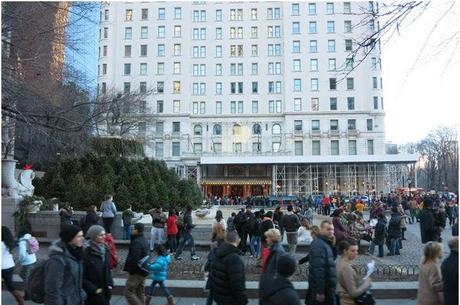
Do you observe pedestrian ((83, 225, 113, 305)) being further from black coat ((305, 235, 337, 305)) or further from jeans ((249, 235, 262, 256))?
jeans ((249, 235, 262, 256))

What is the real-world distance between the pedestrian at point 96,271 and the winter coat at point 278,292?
2246 mm

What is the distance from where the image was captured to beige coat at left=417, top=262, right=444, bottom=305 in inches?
216

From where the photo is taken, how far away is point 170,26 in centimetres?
7281

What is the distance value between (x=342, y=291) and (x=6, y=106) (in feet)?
38.1

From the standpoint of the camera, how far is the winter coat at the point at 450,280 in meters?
5.13

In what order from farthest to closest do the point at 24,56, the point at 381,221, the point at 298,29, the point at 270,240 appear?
the point at 298,29 → the point at 381,221 → the point at 24,56 → the point at 270,240

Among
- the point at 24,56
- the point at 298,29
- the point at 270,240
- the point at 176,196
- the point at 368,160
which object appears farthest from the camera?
the point at 298,29

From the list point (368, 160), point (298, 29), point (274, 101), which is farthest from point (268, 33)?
point (368, 160)

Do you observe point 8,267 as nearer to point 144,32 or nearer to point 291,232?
point 291,232

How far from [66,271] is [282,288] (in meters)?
2.50

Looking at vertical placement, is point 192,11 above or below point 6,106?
above

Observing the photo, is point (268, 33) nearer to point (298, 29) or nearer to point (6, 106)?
point (298, 29)

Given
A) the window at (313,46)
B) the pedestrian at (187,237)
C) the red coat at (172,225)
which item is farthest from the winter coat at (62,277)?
the window at (313,46)

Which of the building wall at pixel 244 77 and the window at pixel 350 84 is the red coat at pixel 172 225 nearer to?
the building wall at pixel 244 77
